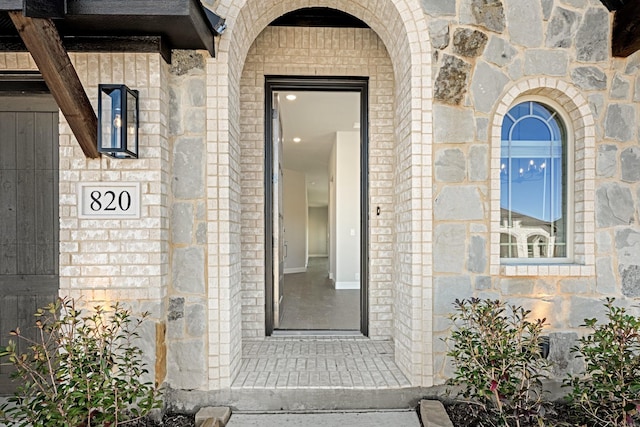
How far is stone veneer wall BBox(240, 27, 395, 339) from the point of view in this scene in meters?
3.39

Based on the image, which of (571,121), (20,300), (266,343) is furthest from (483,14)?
(20,300)

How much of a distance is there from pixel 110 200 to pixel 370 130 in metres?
2.27

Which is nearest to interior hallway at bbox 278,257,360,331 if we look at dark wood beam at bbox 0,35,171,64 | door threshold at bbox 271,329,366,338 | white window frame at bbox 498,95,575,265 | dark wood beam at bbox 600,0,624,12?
door threshold at bbox 271,329,366,338

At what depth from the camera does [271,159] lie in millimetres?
3572

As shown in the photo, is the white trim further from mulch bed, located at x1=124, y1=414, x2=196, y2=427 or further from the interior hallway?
mulch bed, located at x1=124, y1=414, x2=196, y2=427

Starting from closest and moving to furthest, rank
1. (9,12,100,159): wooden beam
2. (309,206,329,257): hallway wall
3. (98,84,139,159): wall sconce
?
1. (9,12,100,159): wooden beam
2. (98,84,139,159): wall sconce
3. (309,206,329,257): hallway wall

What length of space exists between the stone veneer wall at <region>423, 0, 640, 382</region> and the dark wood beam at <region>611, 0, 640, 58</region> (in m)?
0.06

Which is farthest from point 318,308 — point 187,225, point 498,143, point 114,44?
point 114,44

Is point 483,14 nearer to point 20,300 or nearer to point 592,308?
point 592,308

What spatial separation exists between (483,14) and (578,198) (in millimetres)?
1473

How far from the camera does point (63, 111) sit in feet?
6.72

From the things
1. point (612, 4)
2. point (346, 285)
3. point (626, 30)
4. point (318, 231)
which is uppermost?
point (612, 4)

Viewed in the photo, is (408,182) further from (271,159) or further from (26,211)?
(26,211)

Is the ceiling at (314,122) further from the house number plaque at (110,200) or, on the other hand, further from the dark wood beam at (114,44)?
the house number plaque at (110,200)
